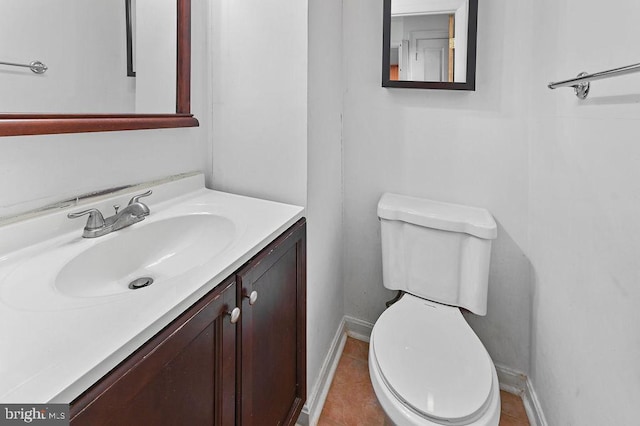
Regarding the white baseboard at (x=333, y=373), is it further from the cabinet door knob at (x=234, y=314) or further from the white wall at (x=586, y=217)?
the cabinet door knob at (x=234, y=314)

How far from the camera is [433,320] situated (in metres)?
1.23

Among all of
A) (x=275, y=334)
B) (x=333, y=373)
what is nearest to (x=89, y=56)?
(x=275, y=334)

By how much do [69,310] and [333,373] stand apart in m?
1.30

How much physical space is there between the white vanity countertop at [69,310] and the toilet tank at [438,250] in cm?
63

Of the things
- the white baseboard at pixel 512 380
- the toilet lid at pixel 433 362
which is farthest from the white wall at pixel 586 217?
the toilet lid at pixel 433 362

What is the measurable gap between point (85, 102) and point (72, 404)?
768 mm

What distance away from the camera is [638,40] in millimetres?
719

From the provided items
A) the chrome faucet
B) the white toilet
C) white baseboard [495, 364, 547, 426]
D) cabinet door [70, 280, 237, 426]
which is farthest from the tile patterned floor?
the chrome faucet

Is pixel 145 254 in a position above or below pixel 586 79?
below

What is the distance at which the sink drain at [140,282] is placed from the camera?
0.84 meters

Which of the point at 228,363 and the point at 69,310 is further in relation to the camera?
the point at 228,363

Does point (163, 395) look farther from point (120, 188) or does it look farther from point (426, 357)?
point (426, 357)

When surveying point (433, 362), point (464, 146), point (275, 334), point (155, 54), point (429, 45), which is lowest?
point (433, 362)

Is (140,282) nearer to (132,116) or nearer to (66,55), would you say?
(132,116)
